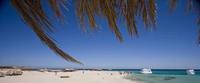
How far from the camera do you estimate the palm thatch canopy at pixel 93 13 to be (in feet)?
4.15

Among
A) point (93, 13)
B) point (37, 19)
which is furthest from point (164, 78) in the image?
point (37, 19)

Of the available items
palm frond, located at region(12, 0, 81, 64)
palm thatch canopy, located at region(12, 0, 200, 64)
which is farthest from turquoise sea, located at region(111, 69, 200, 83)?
palm frond, located at region(12, 0, 81, 64)

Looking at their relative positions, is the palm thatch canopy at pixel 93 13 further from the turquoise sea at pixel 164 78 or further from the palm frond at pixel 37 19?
the turquoise sea at pixel 164 78

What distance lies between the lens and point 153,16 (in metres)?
1.59

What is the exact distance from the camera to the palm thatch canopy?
127cm

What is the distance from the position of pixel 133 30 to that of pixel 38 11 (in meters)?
0.59

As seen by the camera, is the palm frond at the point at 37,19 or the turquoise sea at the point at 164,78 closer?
the palm frond at the point at 37,19

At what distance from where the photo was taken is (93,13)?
153 centimetres

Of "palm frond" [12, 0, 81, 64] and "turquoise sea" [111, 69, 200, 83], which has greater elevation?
"turquoise sea" [111, 69, 200, 83]

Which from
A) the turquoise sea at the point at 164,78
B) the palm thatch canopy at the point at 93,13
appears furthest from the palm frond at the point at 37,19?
the turquoise sea at the point at 164,78

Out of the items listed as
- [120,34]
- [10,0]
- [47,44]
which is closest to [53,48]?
[47,44]

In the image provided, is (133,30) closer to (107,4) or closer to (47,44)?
(107,4)

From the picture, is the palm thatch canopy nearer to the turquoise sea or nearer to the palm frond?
the palm frond

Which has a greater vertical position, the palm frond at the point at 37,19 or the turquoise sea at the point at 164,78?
the turquoise sea at the point at 164,78
